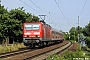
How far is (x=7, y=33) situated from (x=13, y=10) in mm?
6223

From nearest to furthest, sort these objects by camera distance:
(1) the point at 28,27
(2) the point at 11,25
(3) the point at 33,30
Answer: (3) the point at 33,30, (1) the point at 28,27, (2) the point at 11,25

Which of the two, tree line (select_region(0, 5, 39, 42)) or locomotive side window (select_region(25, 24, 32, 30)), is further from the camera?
tree line (select_region(0, 5, 39, 42))

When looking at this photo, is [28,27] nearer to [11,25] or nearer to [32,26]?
[32,26]

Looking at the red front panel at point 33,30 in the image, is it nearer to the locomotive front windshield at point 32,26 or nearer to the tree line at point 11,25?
the locomotive front windshield at point 32,26

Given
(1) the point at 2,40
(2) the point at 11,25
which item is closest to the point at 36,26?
(2) the point at 11,25

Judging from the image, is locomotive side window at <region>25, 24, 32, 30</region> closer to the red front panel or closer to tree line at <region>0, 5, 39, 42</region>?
the red front panel

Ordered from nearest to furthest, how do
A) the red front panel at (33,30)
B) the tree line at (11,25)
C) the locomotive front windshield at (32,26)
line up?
the red front panel at (33,30) → the locomotive front windshield at (32,26) → the tree line at (11,25)

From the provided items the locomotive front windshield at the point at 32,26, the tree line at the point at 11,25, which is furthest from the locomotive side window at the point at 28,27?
the tree line at the point at 11,25

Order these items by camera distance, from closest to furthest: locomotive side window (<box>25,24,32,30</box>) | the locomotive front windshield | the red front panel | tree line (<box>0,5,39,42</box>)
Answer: the red front panel
the locomotive front windshield
locomotive side window (<box>25,24,32,30</box>)
tree line (<box>0,5,39,42</box>)

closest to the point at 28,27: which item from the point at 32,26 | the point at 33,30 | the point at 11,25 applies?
the point at 32,26

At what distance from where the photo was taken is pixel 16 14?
51.6 m

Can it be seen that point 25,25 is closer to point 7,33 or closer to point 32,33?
point 32,33

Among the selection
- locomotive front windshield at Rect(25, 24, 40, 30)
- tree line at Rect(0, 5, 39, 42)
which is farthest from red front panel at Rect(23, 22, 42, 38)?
tree line at Rect(0, 5, 39, 42)

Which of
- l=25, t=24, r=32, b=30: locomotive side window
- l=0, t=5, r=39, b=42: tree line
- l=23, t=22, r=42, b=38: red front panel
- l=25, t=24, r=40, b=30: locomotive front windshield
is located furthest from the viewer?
l=0, t=5, r=39, b=42: tree line
